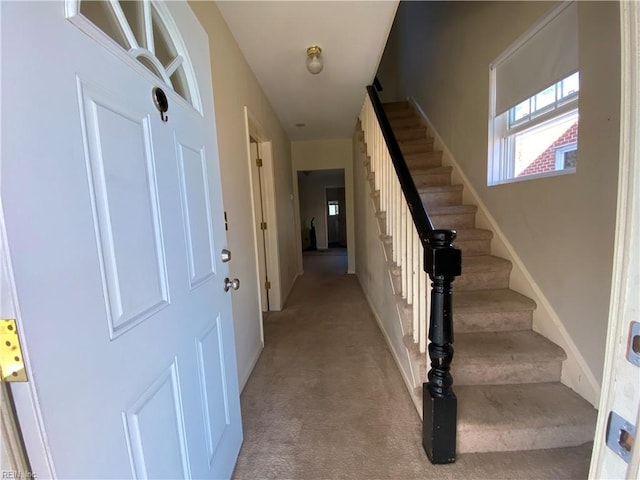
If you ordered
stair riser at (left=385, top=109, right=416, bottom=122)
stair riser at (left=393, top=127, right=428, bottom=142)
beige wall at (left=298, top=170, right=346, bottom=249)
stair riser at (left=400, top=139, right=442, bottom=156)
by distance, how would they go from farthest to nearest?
1. beige wall at (left=298, top=170, right=346, bottom=249)
2. stair riser at (left=385, top=109, right=416, bottom=122)
3. stair riser at (left=393, top=127, right=428, bottom=142)
4. stair riser at (left=400, top=139, right=442, bottom=156)

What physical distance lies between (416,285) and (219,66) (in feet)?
5.95

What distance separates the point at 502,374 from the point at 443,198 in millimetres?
1690

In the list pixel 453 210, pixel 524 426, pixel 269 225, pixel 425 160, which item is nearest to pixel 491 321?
pixel 524 426

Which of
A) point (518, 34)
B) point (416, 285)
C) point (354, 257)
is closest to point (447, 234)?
point (416, 285)

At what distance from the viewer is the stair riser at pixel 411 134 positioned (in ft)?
11.9

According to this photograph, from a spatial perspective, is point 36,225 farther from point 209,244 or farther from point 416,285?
Answer: point 416,285

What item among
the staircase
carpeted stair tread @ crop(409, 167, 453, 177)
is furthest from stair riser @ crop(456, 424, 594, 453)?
carpeted stair tread @ crop(409, 167, 453, 177)

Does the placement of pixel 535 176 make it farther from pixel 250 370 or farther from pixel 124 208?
pixel 250 370

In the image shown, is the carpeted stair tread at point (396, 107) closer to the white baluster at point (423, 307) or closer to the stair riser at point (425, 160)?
the stair riser at point (425, 160)

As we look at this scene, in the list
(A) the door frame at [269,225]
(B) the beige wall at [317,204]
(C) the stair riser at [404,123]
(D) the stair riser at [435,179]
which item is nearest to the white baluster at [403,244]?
(D) the stair riser at [435,179]

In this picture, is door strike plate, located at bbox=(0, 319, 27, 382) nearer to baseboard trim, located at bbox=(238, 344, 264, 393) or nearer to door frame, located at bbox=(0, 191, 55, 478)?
door frame, located at bbox=(0, 191, 55, 478)

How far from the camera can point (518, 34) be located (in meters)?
1.96

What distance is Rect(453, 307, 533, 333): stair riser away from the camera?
1805 mm

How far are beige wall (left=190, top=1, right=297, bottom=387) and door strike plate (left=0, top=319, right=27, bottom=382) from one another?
1.41 metres
